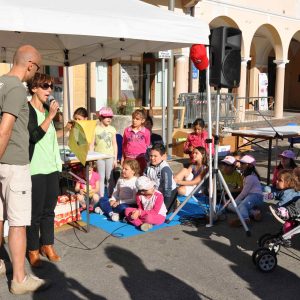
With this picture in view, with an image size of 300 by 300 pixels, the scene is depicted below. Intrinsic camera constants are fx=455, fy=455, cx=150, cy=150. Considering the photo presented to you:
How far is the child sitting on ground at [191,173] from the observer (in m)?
7.07

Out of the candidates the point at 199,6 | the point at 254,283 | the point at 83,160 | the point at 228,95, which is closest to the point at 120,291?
the point at 254,283

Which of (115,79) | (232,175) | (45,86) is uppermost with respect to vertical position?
(115,79)

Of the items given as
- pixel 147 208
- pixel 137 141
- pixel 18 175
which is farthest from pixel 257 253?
pixel 137 141

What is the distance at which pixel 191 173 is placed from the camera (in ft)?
24.1

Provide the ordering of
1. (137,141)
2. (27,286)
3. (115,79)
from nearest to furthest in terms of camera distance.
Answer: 1. (27,286)
2. (137,141)
3. (115,79)

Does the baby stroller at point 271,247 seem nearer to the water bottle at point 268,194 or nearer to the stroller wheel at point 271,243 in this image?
the stroller wheel at point 271,243

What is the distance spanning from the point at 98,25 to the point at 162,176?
7.83ft

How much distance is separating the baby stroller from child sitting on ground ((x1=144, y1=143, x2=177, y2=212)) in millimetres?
1845

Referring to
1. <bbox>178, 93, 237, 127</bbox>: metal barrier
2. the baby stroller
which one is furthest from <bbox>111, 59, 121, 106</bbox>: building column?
the baby stroller

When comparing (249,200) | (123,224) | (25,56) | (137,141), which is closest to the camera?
(25,56)

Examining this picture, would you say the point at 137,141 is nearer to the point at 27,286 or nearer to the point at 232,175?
the point at 232,175

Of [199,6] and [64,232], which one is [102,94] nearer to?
[199,6]

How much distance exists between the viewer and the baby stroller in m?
4.23

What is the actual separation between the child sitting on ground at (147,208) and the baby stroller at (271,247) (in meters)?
1.53
